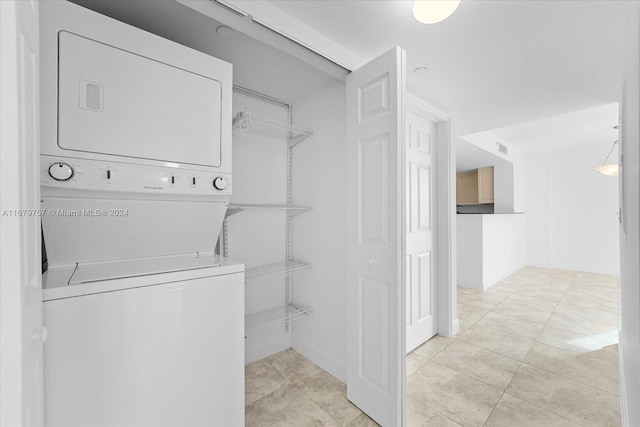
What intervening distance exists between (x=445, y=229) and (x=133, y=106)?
2.59 metres

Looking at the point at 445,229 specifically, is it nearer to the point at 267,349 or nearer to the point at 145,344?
the point at 267,349

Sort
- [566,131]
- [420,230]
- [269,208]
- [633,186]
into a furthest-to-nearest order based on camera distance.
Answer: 1. [566,131]
2. [420,230]
3. [269,208]
4. [633,186]

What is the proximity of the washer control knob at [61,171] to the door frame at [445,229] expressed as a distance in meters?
→ 2.63

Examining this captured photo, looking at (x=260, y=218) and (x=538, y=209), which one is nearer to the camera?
(x=260, y=218)

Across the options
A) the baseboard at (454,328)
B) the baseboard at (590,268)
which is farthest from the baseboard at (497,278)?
the baseboard at (454,328)

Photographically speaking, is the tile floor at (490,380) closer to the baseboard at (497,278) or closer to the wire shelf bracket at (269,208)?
the baseboard at (497,278)

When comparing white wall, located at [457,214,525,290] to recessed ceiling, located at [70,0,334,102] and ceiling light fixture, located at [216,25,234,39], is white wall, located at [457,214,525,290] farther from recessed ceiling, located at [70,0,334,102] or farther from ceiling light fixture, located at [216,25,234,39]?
ceiling light fixture, located at [216,25,234,39]

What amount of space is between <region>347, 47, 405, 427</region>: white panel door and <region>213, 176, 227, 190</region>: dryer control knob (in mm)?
750

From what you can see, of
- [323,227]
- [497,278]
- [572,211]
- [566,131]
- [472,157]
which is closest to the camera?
[323,227]

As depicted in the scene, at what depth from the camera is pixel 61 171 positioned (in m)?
1.00

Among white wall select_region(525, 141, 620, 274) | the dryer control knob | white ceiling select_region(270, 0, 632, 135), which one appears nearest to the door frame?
white ceiling select_region(270, 0, 632, 135)

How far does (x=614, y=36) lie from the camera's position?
156 centimetres

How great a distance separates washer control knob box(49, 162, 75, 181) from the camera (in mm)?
979

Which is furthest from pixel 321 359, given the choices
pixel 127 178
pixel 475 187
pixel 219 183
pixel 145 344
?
pixel 475 187
